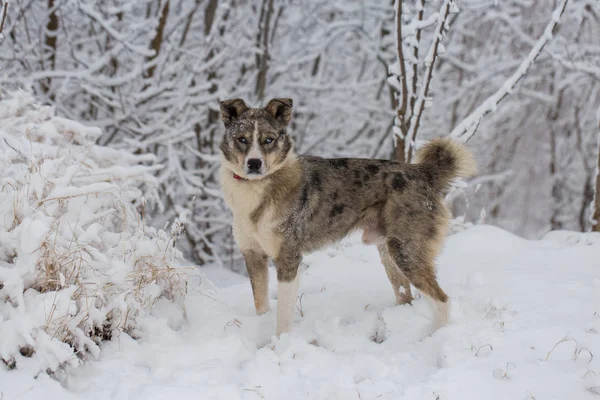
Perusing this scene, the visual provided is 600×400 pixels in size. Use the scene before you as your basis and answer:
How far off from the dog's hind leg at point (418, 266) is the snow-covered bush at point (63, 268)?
61.3 inches

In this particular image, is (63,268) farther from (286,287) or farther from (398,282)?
(398,282)

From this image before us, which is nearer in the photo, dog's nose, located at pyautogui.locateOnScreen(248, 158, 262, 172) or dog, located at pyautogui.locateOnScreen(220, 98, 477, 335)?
dog's nose, located at pyautogui.locateOnScreen(248, 158, 262, 172)

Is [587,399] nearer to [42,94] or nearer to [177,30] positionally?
[42,94]

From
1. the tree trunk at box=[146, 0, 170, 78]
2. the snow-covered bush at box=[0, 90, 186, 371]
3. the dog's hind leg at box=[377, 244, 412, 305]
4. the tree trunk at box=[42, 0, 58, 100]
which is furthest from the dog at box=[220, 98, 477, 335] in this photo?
the tree trunk at box=[42, 0, 58, 100]

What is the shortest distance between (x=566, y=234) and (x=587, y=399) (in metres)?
3.81

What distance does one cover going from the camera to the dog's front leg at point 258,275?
3.98 metres

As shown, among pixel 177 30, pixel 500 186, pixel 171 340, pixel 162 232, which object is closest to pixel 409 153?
pixel 162 232

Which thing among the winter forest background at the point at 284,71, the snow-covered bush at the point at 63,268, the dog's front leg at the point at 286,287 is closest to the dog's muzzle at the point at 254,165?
the dog's front leg at the point at 286,287

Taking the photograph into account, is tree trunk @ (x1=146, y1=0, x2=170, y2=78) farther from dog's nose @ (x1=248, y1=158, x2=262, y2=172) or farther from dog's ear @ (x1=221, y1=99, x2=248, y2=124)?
dog's nose @ (x1=248, y1=158, x2=262, y2=172)

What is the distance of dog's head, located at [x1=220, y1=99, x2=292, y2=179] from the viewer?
3.60 metres

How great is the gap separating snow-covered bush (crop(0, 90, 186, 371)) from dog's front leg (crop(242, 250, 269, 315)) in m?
0.50

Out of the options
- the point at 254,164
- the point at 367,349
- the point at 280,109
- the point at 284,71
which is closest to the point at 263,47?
the point at 284,71

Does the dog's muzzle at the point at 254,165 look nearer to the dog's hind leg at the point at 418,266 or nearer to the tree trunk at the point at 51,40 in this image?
the dog's hind leg at the point at 418,266

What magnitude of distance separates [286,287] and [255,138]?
3.43 feet
